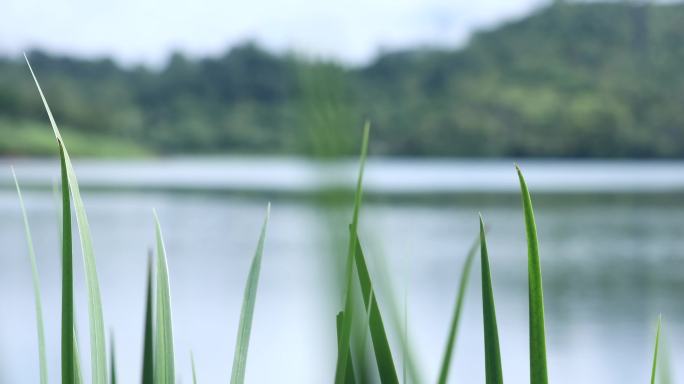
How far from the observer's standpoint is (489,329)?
4.0 inches

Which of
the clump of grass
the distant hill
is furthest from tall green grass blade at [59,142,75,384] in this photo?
the distant hill

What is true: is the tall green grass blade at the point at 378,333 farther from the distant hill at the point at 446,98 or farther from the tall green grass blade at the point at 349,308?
the distant hill at the point at 446,98

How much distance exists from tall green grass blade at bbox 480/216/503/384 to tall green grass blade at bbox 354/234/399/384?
1 cm

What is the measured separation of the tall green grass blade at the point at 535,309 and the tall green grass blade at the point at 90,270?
5 centimetres

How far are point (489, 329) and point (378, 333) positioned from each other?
1cm

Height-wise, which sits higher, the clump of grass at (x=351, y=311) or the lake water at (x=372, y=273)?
the lake water at (x=372, y=273)

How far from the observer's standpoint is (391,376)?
0.34 ft

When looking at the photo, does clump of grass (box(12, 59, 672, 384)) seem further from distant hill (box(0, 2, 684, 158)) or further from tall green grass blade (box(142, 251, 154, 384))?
distant hill (box(0, 2, 684, 158))

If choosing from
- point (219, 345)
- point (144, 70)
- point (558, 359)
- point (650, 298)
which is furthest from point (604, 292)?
point (144, 70)

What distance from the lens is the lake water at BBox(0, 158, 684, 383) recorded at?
91 mm

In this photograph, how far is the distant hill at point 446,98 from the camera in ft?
36.2

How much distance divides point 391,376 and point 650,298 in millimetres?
4267

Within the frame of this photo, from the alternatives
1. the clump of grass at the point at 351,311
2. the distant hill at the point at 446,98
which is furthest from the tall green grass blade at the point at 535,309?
the distant hill at the point at 446,98

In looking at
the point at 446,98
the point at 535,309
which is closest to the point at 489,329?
the point at 535,309
